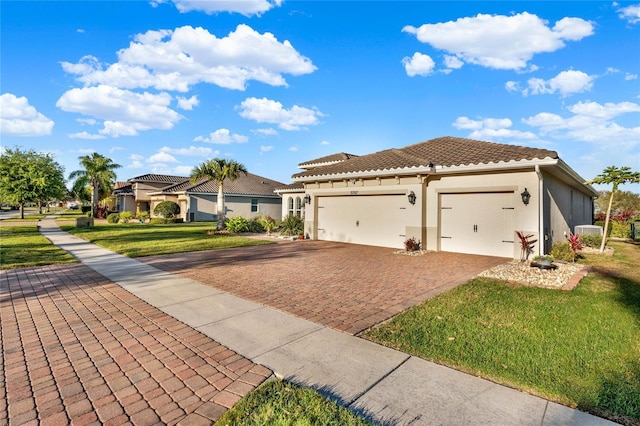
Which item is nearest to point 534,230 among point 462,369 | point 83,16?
point 462,369

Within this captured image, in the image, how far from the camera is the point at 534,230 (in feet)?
33.8

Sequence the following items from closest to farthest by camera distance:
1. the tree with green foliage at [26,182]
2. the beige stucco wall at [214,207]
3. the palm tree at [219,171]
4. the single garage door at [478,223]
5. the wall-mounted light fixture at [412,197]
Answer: the single garage door at [478,223]
the wall-mounted light fixture at [412,197]
the palm tree at [219,171]
the tree with green foliage at [26,182]
the beige stucco wall at [214,207]

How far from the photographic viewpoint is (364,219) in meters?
14.6

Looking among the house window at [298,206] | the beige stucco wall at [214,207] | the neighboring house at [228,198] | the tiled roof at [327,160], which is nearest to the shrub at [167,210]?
the neighboring house at [228,198]

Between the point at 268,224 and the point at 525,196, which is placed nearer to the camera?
the point at 525,196

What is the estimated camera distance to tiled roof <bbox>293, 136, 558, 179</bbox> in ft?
35.0

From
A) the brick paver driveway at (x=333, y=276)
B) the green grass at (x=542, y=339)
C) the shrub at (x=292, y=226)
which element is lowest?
the brick paver driveway at (x=333, y=276)

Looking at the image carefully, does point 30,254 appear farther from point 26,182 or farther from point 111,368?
point 26,182

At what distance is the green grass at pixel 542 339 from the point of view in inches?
119

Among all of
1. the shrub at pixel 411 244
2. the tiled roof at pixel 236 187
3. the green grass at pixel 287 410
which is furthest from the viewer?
the tiled roof at pixel 236 187

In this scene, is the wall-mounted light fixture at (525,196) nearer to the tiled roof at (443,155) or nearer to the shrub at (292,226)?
the tiled roof at (443,155)

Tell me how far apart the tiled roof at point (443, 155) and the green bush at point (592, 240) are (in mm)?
5190

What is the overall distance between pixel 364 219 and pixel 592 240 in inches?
372

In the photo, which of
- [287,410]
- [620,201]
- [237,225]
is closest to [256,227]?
[237,225]
